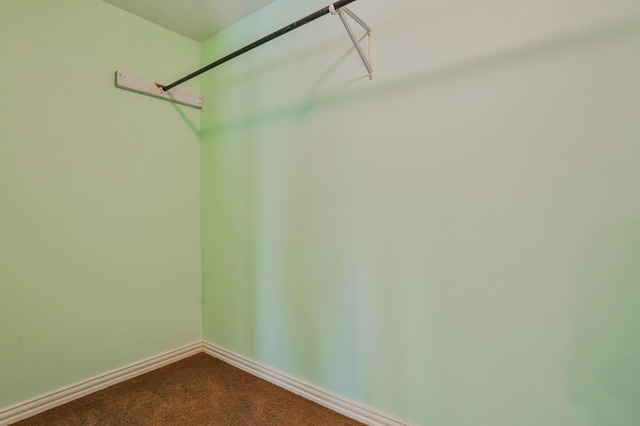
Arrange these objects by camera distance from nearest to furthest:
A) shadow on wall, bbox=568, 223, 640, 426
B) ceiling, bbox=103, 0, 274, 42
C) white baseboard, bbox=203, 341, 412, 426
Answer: shadow on wall, bbox=568, 223, 640, 426, white baseboard, bbox=203, 341, 412, 426, ceiling, bbox=103, 0, 274, 42

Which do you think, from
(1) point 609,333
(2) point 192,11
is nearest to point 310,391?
(1) point 609,333

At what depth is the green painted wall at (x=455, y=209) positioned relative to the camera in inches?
41.4

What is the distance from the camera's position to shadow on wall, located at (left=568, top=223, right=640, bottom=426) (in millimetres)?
1012

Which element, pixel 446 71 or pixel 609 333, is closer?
pixel 609 333

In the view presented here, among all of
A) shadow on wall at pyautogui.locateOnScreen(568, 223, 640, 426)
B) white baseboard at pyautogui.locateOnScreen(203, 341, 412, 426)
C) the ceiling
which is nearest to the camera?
shadow on wall at pyautogui.locateOnScreen(568, 223, 640, 426)

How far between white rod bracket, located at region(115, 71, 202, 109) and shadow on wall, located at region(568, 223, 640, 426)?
257cm

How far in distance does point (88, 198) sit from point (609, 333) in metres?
2.66

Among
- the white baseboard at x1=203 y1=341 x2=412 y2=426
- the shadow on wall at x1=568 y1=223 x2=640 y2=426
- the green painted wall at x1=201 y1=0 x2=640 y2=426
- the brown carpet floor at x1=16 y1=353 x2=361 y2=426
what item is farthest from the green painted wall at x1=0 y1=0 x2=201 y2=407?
the shadow on wall at x1=568 y1=223 x2=640 y2=426

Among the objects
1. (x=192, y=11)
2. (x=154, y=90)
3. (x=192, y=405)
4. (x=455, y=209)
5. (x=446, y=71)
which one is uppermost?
(x=192, y=11)

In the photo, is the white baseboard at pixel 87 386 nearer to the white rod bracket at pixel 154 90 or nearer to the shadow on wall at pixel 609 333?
the white rod bracket at pixel 154 90

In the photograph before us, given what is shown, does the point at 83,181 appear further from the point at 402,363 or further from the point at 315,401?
the point at 402,363

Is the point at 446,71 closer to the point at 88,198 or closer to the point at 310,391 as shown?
the point at 310,391

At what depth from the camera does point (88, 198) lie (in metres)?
1.85

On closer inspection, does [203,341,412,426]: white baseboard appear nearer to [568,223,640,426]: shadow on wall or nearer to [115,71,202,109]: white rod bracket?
[568,223,640,426]: shadow on wall
